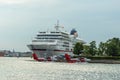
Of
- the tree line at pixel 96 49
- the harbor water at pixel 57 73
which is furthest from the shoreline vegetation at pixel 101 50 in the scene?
the harbor water at pixel 57 73

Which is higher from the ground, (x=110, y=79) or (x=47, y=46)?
(x=47, y=46)

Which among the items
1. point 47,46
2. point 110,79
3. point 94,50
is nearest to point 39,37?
point 47,46

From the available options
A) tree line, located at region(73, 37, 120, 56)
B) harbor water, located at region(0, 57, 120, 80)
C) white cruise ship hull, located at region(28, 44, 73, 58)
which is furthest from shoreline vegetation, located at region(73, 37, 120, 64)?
harbor water, located at region(0, 57, 120, 80)

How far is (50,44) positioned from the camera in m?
158

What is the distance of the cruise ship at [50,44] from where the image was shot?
158m

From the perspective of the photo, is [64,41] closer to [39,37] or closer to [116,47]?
[39,37]

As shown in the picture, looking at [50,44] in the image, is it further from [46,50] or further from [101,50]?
[101,50]

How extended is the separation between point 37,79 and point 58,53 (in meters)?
106

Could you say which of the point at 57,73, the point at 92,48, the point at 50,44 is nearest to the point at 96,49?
the point at 92,48

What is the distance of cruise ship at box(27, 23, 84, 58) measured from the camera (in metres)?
158

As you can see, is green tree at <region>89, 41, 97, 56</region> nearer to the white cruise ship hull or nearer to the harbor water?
the white cruise ship hull

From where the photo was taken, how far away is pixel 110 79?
197ft

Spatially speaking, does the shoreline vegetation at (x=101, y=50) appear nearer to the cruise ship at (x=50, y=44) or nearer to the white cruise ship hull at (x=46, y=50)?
the cruise ship at (x=50, y=44)

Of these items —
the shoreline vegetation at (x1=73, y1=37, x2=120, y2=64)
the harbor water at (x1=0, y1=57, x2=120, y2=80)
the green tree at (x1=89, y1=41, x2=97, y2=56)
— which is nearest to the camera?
the harbor water at (x1=0, y1=57, x2=120, y2=80)
